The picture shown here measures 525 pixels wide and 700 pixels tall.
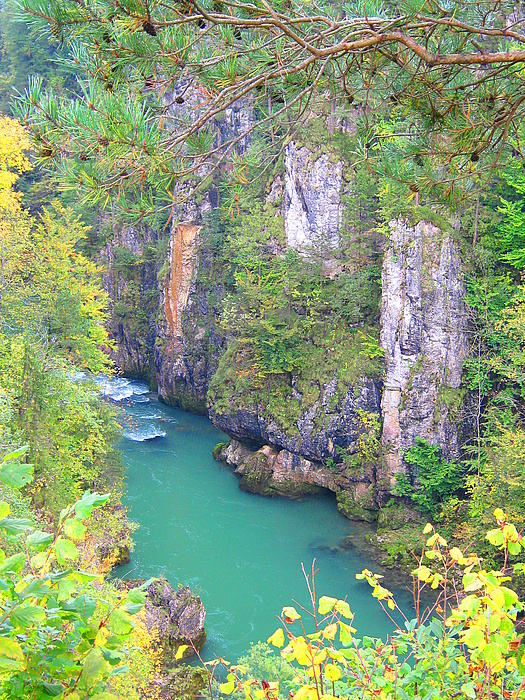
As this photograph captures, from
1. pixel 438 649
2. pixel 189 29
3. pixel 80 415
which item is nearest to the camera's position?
pixel 438 649

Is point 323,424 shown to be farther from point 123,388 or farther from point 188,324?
point 123,388

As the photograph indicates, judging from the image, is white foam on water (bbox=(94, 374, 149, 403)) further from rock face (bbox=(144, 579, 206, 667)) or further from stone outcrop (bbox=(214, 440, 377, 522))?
rock face (bbox=(144, 579, 206, 667))

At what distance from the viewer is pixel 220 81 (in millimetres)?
3508

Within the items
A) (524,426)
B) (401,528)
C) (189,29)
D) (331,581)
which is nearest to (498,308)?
(524,426)

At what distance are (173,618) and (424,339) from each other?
29.0 ft

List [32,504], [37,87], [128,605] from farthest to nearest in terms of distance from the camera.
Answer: [32,504] → [37,87] → [128,605]

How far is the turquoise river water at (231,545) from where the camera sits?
41.5ft

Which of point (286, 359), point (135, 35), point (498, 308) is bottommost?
point (286, 359)

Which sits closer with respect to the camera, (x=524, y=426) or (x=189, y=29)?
(x=189, y=29)

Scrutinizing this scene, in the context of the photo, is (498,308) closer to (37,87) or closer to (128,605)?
(37,87)

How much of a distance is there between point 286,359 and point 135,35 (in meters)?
14.8

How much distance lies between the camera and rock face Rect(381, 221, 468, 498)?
1521 centimetres

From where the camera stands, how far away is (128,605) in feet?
5.33

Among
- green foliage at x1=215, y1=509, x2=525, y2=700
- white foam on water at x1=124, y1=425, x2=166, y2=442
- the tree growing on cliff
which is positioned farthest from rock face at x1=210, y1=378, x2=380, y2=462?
green foliage at x1=215, y1=509, x2=525, y2=700
